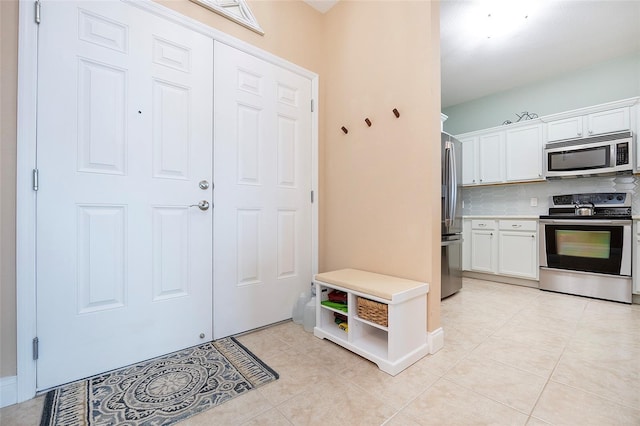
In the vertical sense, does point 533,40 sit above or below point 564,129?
above

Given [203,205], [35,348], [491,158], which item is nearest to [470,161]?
[491,158]

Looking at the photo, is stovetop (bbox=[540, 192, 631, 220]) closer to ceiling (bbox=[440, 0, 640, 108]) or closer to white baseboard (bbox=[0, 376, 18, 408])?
ceiling (bbox=[440, 0, 640, 108])

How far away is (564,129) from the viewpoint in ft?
11.0

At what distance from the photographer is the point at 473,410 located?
1204 millimetres

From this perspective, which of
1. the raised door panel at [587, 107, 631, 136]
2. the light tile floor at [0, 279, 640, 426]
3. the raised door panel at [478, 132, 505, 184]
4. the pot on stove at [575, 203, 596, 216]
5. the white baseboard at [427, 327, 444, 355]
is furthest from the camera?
the raised door panel at [478, 132, 505, 184]

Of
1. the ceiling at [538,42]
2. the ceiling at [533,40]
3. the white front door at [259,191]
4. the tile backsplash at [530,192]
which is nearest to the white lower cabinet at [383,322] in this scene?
the white front door at [259,191]

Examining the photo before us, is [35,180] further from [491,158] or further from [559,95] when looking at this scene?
[559,95]

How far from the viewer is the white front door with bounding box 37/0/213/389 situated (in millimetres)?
1351

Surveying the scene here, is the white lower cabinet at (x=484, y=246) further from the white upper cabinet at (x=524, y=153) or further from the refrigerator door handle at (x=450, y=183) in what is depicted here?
the refrigerator door handle at (x=450, y=183)

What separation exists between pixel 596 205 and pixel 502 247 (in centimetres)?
109

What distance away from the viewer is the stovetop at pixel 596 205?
3066mm

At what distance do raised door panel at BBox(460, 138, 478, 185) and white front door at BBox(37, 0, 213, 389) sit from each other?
12.4 ft

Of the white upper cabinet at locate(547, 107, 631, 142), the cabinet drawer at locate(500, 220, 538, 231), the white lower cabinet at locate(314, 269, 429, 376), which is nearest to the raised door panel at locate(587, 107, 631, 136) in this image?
the white upper cabinet at locate(547, 107, 631, 142)

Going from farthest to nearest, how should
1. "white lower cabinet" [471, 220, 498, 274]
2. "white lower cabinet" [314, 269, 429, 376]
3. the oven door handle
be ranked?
"white lower cabinet" [471, 220, 498, 274] → the oven door handle → "white lower cabinet" [314, 269, 429, 376]
